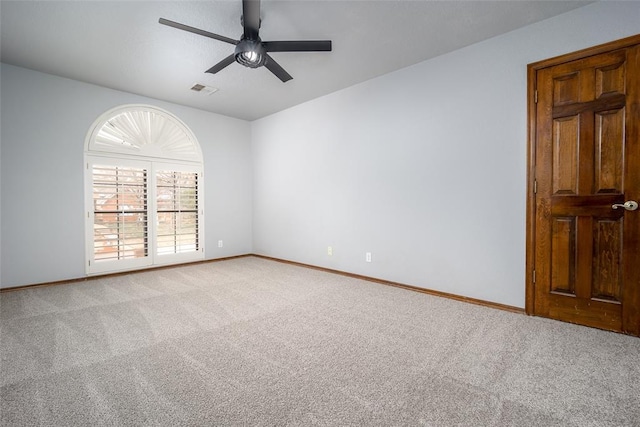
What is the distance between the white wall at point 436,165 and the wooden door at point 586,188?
0.13 meters

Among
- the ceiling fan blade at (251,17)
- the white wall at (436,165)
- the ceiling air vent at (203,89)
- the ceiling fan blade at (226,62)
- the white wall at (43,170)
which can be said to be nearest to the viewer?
the ceiling fan blade at (251,17)

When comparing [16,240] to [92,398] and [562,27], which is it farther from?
[562,27]

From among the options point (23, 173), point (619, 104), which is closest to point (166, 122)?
point (23, 173)

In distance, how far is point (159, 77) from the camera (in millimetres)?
3693

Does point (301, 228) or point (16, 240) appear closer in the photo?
point (16, 240)

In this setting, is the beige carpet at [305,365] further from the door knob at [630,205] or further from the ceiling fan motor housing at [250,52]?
the ceiling fan motor housing at [250,52]

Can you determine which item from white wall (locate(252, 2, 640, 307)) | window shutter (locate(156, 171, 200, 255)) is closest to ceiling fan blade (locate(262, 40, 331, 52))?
white wall (locate(252, 2, 640, 307))

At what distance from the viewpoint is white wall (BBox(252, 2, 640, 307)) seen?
268 cm

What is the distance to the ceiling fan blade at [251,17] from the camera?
78.4 inches

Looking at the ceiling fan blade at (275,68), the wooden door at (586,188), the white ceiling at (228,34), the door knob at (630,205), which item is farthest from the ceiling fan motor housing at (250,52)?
the door knob at (630,205)

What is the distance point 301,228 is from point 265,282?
1293 mm

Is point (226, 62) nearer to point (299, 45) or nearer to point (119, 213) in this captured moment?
point (299, 45)

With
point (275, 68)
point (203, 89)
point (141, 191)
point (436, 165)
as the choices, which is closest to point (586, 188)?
point (436, 165)

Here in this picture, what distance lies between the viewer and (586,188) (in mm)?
2381
